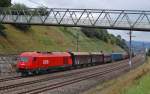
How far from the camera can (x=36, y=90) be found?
116 ft

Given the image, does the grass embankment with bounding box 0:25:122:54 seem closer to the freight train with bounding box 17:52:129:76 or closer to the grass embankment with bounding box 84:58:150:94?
the freight train with bounding box 17:52:129:76

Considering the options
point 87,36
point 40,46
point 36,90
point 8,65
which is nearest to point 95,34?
point 87,36

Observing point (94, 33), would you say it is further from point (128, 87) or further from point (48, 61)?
point (128, 87)

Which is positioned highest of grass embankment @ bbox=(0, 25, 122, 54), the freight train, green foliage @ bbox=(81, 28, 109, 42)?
green foliage @ bbox=(81, 28, 109, 42)

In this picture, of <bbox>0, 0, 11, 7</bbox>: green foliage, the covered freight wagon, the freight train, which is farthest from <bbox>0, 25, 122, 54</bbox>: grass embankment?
the covered freight wagon

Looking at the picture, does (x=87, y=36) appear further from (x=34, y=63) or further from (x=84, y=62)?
(x=34, y=63)

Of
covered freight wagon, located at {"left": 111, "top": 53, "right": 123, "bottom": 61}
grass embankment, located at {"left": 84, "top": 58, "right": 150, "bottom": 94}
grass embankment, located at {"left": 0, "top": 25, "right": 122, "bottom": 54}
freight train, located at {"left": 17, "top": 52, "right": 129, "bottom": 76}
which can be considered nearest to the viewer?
grass embankment, located at {"left": 84, "top": 58, "right": 150, "bottom": 94}

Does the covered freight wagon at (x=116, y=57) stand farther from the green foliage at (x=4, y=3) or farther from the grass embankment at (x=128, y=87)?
the grass embankment at (x=128, y=87)

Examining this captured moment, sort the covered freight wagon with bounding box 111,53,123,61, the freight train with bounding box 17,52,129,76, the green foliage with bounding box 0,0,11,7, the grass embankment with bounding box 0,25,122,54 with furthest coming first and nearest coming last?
the covered freight wagon with bounding box 111,53,123,61, the green foliage with bounding box 0,0,11,7, the grass embankment with bounding box 0,25,122,54, the freight train with bounding box 17,52,129,76

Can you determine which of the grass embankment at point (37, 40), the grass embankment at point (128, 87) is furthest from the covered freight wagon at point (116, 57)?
the grass embankment at point (128, 87)

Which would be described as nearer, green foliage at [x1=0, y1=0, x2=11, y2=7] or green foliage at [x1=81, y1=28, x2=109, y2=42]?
green foliage at [x1=0, y1=0, x2=11, y2=7]

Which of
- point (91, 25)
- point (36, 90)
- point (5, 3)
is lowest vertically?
point (36, 90)

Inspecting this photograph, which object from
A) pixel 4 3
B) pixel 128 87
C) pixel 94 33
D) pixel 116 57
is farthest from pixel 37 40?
pixel 94 33

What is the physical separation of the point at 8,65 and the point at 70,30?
10112 cm
